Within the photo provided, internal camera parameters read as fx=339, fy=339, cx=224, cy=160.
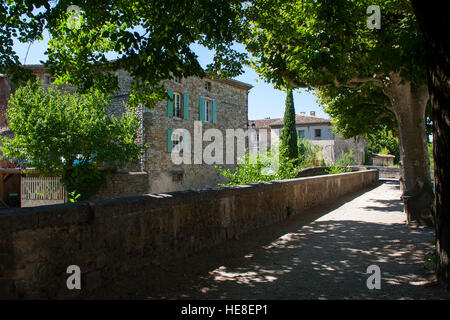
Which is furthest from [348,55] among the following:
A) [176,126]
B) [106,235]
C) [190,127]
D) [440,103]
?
[190,127]

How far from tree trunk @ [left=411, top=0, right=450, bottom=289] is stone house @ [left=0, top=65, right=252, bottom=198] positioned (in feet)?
45.0

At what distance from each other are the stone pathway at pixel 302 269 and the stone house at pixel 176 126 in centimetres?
1156

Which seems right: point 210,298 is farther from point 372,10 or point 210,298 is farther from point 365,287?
point 372,10

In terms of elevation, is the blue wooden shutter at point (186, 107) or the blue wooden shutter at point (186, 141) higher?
the blue wooden shutter at point (186, 107)

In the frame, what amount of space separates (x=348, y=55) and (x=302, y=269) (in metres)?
5.38

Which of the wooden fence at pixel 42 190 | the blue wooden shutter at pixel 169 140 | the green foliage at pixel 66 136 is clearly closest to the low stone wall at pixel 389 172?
the blue wooden shutter at pixel 169 140

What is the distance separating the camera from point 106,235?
11.0ft

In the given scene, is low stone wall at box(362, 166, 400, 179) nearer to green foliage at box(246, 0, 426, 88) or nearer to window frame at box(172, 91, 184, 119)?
window frame at box(172, 91, 184, 119)

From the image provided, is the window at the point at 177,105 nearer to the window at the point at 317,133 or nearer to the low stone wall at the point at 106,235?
the low stone wall at the point at 106,235

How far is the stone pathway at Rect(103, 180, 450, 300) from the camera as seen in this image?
3283 mm

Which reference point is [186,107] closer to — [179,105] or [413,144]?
[179,105]

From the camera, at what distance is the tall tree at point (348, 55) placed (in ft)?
21.2
